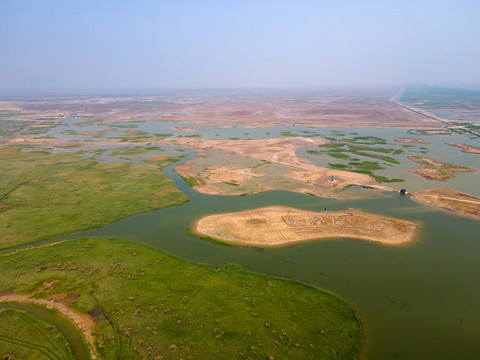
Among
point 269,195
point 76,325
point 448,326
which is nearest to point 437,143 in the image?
point 269,195

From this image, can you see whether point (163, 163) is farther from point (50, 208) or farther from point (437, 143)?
point (437, 143)

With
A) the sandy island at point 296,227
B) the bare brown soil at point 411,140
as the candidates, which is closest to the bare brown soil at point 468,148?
the bare brown soil at point 411,140

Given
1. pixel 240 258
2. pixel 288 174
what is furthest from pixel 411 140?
pixel 240 258

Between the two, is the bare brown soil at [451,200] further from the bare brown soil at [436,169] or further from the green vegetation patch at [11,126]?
the green vegetation patch at [11,126]

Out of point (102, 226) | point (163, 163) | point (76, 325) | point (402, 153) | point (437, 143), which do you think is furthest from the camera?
point (437, 143)

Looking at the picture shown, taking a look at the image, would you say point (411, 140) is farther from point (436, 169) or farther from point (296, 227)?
point (296, 227)

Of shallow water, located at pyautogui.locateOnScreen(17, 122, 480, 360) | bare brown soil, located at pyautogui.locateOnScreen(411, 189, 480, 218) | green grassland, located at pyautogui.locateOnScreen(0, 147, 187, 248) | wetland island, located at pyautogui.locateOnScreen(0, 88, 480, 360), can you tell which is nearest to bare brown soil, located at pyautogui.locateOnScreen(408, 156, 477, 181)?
wetland island, located at pyautogui.locateOnScreen(0, 88, 480, 360)
